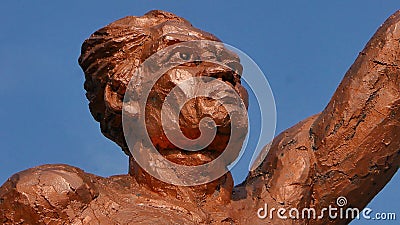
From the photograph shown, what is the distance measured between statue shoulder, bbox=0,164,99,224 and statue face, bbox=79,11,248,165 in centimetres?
58

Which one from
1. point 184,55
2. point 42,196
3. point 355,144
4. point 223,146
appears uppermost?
point 184,55

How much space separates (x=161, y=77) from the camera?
6488mm

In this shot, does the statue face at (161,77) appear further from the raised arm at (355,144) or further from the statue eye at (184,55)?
the raised arm at (355,144)

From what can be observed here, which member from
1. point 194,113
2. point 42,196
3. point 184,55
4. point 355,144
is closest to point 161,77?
point 184,55

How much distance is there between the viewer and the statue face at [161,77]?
251 inches

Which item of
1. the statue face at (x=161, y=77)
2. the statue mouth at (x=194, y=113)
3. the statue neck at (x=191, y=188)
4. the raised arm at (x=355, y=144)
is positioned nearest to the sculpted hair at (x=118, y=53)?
the statue face at (x=161, y=77)

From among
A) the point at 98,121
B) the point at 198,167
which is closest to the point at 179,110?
the point at 198,167

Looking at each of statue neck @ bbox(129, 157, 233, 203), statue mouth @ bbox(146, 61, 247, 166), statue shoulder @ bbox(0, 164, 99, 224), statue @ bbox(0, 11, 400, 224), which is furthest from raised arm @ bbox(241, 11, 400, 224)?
statue shoulder @ bbox(0, 164, 99, 224)

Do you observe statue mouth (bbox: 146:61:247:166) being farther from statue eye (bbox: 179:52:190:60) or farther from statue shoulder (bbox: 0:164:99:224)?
statue shoulder (bbox: 0:164:99:224)

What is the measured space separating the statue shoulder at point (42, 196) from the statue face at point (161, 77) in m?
0.58

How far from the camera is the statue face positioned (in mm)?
6383

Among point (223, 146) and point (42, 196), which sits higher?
point (223, 146)

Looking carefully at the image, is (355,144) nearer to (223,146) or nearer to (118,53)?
(223,146)

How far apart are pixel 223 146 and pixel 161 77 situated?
1.75 ft
